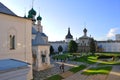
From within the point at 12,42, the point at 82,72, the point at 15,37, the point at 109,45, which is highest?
the point at 109,45

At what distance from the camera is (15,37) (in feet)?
56.0

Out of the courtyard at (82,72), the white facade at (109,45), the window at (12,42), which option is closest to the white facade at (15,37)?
the window at (12,42)

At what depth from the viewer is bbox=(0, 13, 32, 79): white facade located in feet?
51.9

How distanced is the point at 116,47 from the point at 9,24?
3188 inches

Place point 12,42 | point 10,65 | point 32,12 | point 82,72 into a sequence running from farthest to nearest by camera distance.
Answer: point 32,12 → point 82,72 → point 12,42 → point 10,65

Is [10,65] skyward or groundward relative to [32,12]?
groundward

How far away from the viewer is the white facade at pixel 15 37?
51.9ft

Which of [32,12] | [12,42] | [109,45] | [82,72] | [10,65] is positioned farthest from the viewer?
[109,45]

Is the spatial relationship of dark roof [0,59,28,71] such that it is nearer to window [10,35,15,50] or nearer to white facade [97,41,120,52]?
window [10,35,15,50]

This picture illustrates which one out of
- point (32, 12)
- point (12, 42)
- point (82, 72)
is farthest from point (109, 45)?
point (12, 42)

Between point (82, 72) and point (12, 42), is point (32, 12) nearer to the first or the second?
point (82, 72)

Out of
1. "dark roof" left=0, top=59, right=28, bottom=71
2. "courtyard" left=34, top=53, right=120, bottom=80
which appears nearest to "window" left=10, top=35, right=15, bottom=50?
"courtyard" left=34, top=53, right=120, bottom=80

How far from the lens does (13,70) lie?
14.3ft

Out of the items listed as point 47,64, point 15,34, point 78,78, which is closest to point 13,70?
point 15,34
